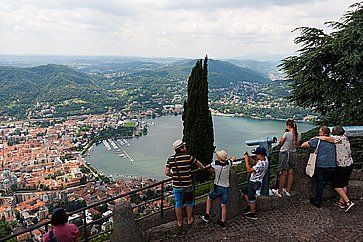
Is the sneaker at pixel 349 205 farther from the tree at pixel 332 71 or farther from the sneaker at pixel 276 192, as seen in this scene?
the tree at pixel 332 71

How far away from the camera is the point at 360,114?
36.1 ft

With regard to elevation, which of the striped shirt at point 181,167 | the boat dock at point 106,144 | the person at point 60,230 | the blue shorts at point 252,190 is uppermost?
the striped shirt at point 181,167

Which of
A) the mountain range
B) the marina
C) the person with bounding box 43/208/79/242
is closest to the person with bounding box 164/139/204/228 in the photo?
the person with bounding box 43/208/79/242

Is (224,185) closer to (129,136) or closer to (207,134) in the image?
(207,134)

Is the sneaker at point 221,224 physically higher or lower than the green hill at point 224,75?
higher

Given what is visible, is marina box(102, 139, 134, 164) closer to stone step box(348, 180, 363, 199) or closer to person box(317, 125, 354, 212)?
stone step box(348, 180, 363, 199)

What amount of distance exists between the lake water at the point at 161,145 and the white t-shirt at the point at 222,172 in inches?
1201

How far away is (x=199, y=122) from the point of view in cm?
1394

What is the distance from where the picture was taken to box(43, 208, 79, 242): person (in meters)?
3.44

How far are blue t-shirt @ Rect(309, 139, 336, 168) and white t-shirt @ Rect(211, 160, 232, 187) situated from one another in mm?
1512

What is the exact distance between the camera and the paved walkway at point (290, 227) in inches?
198

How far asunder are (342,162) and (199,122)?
874cm

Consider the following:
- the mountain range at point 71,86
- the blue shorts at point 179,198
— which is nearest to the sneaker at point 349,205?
the blue shorts at point 179,198

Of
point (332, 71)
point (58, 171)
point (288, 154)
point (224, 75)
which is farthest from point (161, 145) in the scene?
point (224, 75)
